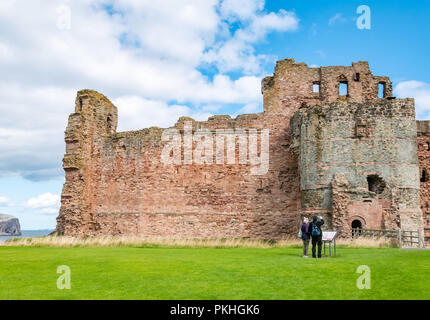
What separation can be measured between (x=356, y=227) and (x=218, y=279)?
46.4ft

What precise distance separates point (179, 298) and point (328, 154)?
16794 mm

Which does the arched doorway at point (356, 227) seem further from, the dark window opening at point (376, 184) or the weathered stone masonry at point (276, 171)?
the dark window opening at point (376, 184)

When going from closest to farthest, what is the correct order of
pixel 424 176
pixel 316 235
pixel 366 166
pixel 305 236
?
1. pixel 316 235
2. pixel 305 236
3. pixel 366 166
4. pixel 424 176

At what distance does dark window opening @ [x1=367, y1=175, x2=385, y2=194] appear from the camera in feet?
74.5

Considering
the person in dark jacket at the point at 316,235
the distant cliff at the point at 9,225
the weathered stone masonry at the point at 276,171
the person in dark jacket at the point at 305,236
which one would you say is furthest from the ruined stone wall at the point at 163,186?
the distant cliff at the point at 9,225

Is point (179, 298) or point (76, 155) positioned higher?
point (76, 155)

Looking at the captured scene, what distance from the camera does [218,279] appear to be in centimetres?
973

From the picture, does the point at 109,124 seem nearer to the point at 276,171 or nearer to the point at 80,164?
the point at 80,164

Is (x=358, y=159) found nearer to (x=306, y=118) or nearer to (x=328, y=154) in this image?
(x=328, y=154)

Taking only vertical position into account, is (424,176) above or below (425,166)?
below

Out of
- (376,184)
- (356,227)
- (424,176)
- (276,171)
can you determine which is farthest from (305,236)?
(424,176)
